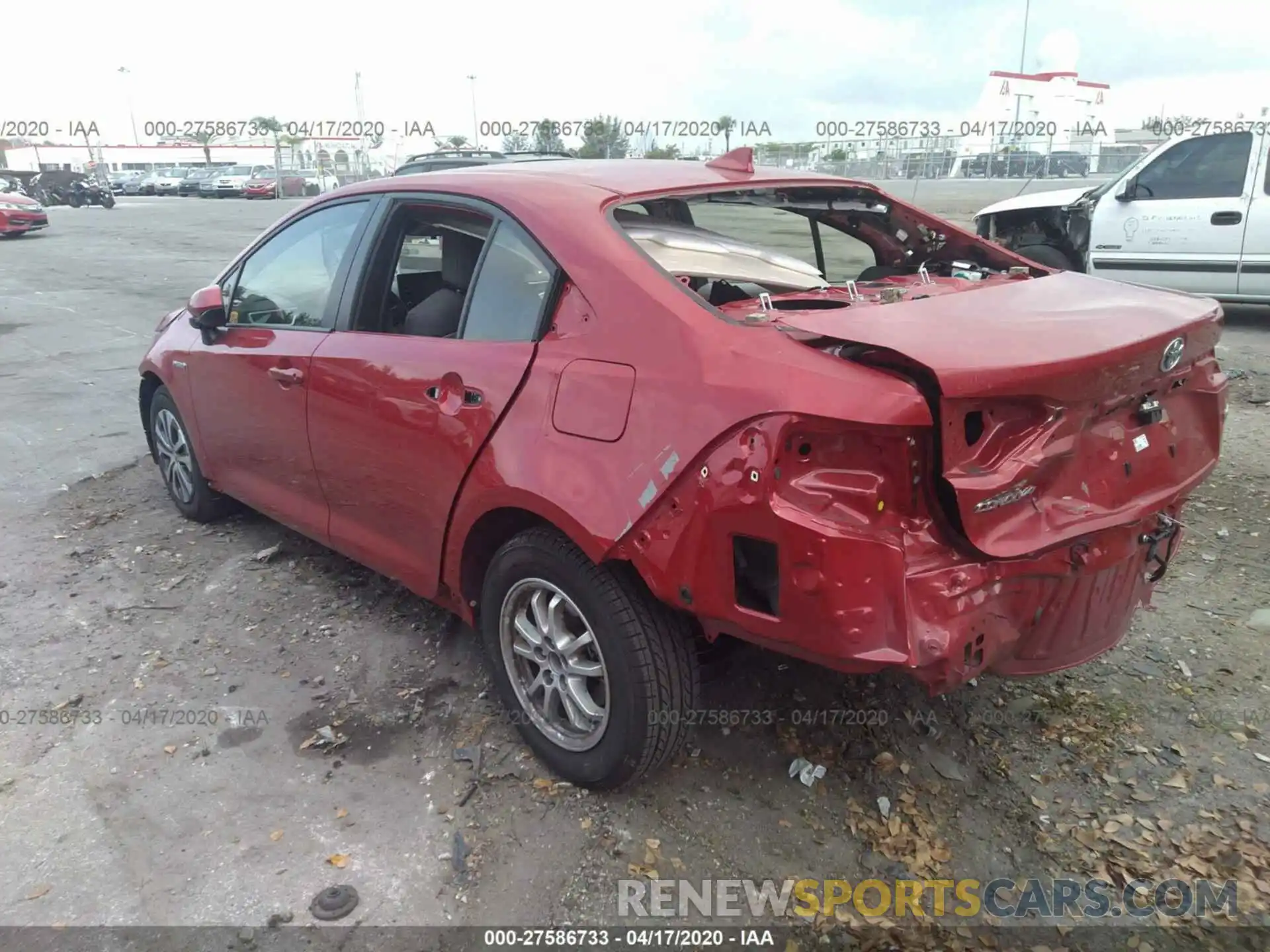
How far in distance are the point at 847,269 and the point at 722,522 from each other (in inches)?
76.9

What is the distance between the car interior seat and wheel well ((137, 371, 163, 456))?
221cm

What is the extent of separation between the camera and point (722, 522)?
6.92 feet

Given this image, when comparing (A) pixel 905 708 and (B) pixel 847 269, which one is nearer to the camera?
(A) pixel 905 708

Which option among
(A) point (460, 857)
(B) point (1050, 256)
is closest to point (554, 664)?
(A) point (460, 857)

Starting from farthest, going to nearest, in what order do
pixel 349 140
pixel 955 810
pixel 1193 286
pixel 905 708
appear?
pixel 349 140 → pixel 1193 286 → pixel 905 708 → pixel 955 810

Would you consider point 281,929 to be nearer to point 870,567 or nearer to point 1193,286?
point 870,567

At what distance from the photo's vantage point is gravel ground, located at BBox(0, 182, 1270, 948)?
8.02ft

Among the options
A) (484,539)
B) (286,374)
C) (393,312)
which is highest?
(393,312)

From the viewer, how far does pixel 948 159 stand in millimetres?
25125

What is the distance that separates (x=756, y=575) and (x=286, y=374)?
86.3 inches

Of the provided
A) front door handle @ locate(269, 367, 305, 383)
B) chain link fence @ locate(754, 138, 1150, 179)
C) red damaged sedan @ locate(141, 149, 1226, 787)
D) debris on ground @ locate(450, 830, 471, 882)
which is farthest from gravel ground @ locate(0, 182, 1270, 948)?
chain link fence @ locate(754, 138, 1150, 179)

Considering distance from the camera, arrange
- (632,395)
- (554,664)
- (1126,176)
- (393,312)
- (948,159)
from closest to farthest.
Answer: (632,395)
(554,664)
(393,312)
(1126,176)
(948,159)

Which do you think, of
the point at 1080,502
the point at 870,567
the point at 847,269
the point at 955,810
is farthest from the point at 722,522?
the point at 847,269

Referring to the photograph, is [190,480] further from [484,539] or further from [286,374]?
[484,539]
